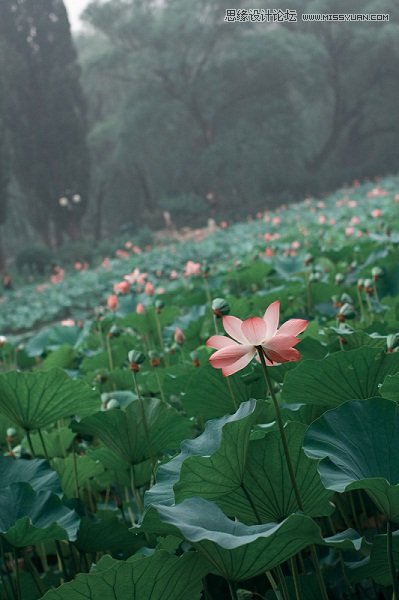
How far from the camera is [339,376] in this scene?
41.1 inches

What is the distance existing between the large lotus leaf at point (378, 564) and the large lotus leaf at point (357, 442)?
8 centimetres

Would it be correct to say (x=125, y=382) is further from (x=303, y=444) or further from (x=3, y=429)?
(x=303, y=444)

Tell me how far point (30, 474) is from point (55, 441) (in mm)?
444

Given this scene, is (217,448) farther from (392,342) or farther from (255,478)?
(392,342)

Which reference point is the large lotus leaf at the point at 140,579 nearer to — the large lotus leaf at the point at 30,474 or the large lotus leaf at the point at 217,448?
the large lotus leaf at the point at 217,448

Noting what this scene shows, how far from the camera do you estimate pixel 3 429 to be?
155 centimetres

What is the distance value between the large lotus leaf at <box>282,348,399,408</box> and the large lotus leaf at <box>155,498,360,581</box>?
28cm

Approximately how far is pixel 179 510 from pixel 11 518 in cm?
37

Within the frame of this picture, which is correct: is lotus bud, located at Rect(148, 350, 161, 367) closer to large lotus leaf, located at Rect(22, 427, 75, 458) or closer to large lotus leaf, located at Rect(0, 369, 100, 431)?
large lotus leaf, located at Rect(22, 427, 75, 458)

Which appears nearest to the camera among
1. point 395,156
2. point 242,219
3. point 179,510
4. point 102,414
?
point 179,510

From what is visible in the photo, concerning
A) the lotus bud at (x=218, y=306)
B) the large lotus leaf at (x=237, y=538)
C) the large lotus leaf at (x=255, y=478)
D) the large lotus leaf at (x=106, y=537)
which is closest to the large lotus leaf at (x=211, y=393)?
the lotus bud at (x=218, y=306)

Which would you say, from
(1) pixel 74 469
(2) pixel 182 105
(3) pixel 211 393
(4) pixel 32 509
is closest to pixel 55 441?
(1) pixel 74 469

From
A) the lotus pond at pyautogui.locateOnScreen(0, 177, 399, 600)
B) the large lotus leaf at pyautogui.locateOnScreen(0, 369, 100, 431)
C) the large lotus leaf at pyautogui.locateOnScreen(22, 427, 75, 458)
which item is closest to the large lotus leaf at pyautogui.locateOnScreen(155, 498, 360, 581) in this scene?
the lotus pond at pyautogui.locateOnScreen(0, 177, 399, 600)

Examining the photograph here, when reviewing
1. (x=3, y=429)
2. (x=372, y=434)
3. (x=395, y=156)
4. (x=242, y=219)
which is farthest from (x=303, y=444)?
(x=395, y=156)
